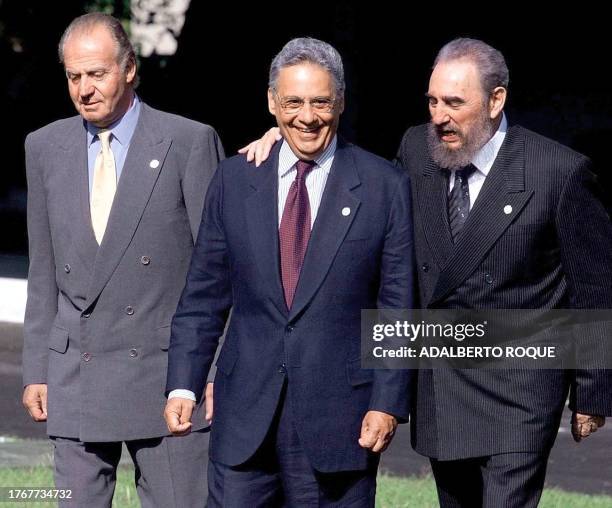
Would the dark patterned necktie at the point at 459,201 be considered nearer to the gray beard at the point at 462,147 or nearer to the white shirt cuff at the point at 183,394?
the gray beard at the point at 462,147

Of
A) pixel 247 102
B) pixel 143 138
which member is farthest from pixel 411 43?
pixel 143 138

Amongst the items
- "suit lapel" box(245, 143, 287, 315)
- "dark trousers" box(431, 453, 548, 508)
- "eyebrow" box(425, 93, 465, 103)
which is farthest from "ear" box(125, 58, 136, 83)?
"dark trousers" box(431, 453, 548, 508)

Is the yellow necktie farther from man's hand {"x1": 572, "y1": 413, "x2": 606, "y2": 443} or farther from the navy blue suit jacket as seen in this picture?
man's hand {"x1": 572, "y1": 413, "x2": 606, "y2": 443}

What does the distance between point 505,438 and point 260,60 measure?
58.2 ft

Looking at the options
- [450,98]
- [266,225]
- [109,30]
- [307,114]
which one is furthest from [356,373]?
[109,30]

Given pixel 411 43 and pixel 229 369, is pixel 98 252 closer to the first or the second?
pixel 229 369

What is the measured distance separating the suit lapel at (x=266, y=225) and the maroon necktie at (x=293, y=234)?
0.03 m

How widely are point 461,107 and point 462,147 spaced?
0.46ft

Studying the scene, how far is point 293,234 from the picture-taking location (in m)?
4.83

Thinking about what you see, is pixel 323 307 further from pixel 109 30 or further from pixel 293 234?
pixel 109 30

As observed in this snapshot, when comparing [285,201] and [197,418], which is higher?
[285,201]

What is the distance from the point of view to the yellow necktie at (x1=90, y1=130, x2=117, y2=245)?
213 inches

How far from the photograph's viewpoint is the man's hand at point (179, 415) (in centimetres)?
490

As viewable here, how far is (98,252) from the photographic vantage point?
533 cm
